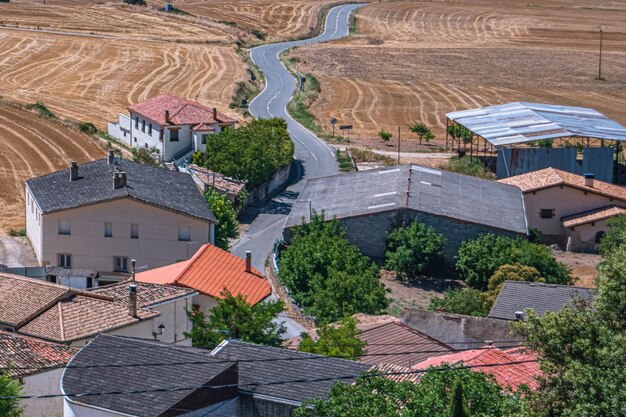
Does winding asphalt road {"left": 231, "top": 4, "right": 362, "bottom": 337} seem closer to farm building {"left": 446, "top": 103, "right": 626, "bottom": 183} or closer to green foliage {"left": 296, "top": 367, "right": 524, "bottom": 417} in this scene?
farm building {"left": 446, "top": 103, "right": 626, "bottom": 183}

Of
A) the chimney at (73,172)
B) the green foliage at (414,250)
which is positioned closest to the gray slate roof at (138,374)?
the chimney at (73,172)

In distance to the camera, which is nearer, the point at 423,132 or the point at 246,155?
the point at 246,155

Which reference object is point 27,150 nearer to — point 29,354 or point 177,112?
point 177,112

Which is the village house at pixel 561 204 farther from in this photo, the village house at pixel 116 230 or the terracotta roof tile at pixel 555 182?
the village house at pixel 116 230

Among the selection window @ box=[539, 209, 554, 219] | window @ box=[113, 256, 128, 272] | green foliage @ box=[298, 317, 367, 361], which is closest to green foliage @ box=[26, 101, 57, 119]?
window @ box=[539, 209, 554, 219]

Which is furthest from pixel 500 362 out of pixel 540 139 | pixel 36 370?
pixel 540 139

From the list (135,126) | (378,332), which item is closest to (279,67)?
(135,126)
